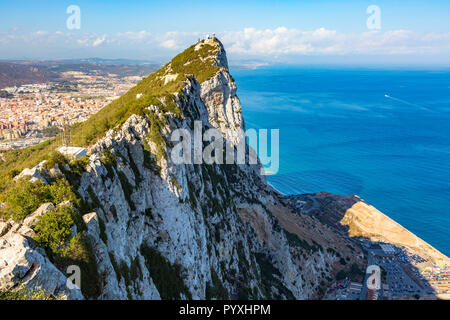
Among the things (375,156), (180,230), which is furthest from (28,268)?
(375,156)

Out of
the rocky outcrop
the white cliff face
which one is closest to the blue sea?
the white cliff face

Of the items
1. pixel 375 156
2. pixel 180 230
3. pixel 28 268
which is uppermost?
pixel 28 268

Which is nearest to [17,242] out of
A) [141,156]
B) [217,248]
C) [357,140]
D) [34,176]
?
[34,176]

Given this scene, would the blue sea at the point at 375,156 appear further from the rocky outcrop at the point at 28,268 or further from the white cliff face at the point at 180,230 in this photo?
the rocky outcrop at the point at 28,268

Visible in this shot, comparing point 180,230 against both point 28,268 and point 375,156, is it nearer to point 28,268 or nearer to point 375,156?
point 28,268

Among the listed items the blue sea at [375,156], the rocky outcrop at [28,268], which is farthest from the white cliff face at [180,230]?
the blue sea at [375,156]

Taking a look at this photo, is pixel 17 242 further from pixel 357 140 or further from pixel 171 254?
pixel 357 140

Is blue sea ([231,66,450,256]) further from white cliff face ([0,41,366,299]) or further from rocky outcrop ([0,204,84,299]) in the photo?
rocky outcrop ([0,204,84,299])

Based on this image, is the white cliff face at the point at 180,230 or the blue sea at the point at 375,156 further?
the blue sea at the point at 375,156
